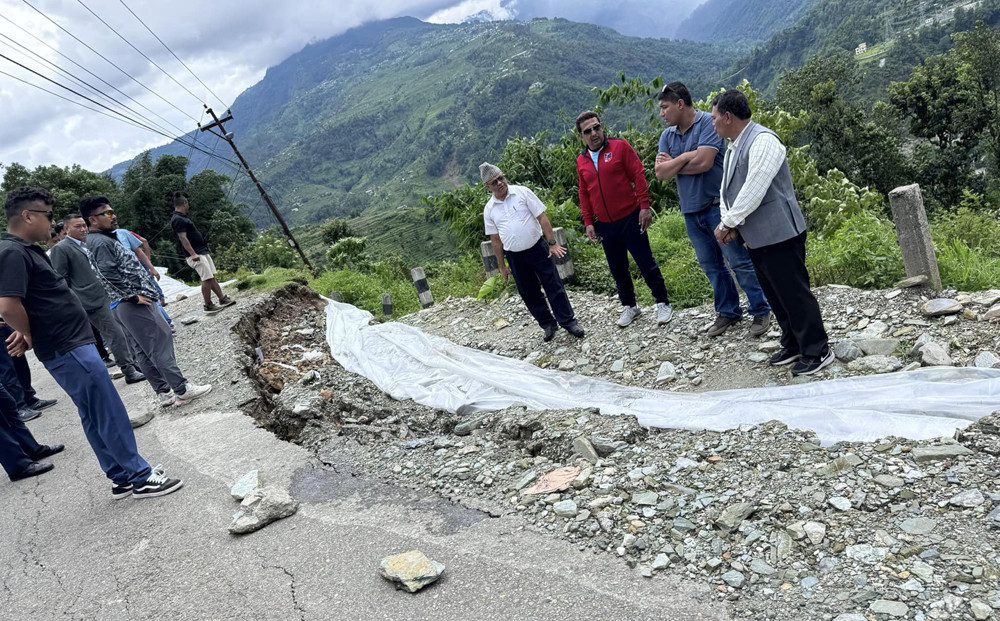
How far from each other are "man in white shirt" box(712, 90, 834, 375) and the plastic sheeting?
1.39 ft

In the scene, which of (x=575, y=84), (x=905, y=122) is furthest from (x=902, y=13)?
(x=905, y=122)

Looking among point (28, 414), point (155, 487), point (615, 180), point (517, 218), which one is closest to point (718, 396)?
point (615, 180)

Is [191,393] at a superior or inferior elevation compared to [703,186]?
inferior

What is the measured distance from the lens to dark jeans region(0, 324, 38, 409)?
6.59 meters

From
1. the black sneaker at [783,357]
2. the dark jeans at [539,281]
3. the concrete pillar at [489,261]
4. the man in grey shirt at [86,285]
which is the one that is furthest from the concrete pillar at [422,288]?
the black sneaker at [783,357]

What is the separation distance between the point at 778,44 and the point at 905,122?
121366 mm

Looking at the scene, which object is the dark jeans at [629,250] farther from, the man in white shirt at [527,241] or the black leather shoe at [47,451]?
the black leather shoe at [47,451]

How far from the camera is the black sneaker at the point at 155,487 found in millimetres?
3877

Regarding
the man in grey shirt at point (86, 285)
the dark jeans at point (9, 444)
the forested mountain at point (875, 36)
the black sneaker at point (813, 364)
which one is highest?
the forested mountain at point (875, 36)

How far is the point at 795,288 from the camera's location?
3887 mm

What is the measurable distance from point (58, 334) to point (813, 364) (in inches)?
195

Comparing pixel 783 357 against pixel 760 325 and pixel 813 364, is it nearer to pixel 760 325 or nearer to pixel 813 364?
pixel 813 364

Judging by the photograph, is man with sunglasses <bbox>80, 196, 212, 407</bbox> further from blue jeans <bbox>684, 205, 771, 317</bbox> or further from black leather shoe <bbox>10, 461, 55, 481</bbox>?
blue jeans <bbox>684, 205, 771, 317</bbox>

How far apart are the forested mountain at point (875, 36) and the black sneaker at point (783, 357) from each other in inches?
2965
